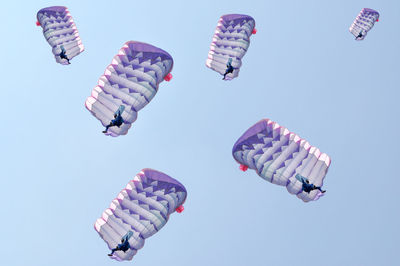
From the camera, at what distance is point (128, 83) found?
16578mm

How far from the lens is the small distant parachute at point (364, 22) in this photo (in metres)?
27.2

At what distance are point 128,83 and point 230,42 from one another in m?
6.77

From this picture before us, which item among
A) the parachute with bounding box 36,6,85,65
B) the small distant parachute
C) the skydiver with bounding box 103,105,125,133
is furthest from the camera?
the small distant parachute

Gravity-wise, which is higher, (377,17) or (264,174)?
(377,17)

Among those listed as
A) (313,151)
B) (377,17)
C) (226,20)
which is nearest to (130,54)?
(226,20)

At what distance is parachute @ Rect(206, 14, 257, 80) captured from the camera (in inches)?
811

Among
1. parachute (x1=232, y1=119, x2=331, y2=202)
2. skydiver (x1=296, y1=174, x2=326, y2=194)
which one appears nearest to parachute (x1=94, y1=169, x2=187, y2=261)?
parachute (x1=232, y1=119, x2=331, y2=202)

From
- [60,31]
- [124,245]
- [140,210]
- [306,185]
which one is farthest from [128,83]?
[306,185]

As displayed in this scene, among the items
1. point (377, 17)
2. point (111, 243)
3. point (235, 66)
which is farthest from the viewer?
point (377, 17)

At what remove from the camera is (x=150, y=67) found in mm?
16578

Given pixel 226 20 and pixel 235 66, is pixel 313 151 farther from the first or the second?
pixel 226 20

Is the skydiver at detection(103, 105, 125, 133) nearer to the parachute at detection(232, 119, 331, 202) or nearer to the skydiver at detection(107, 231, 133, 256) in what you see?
the skydiver at detection(107, 231, 133, 256)

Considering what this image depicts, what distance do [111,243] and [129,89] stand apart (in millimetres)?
6219

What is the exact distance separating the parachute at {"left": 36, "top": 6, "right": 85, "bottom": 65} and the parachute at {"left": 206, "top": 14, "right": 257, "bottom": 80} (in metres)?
7.22
